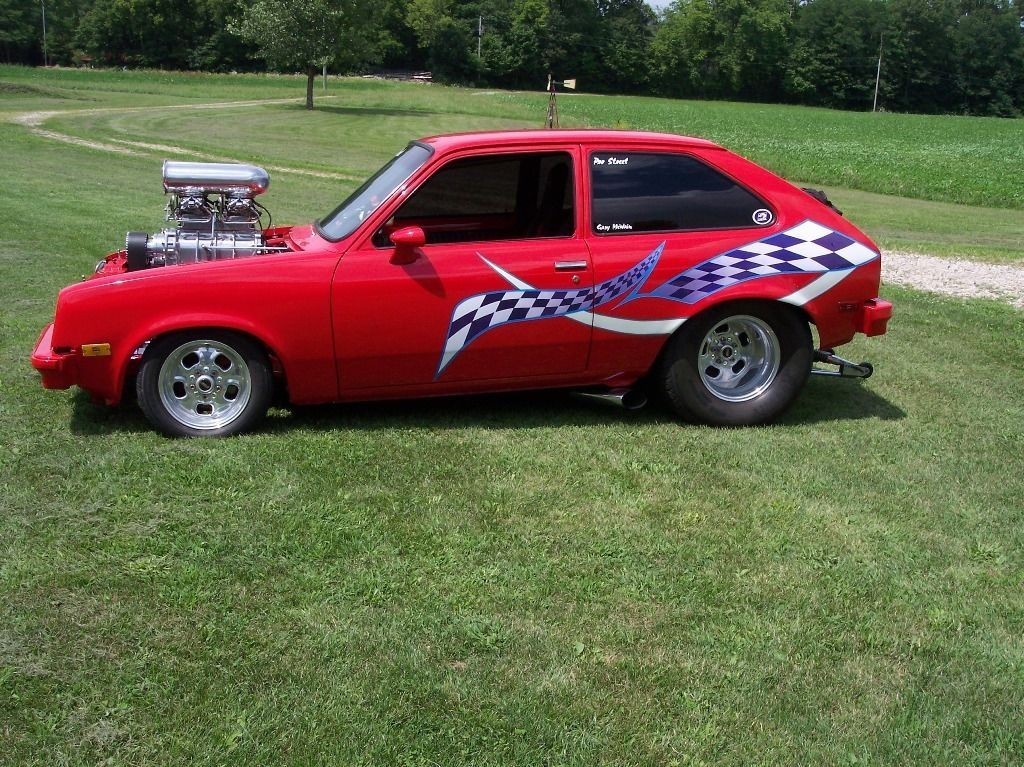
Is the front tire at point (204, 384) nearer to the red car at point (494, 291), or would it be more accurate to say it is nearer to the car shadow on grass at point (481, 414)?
the red car at point (494, 291)

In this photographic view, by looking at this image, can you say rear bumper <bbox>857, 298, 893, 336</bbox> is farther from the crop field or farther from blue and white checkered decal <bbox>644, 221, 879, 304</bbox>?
the crop field

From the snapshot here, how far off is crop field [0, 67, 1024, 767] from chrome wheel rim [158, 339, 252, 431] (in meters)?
0.19

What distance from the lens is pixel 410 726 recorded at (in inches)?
119

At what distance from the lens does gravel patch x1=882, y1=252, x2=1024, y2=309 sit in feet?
33.5

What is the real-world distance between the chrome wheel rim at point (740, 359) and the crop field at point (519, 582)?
1.00ft

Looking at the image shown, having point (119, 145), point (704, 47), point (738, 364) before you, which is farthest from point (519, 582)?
point (704, 47)

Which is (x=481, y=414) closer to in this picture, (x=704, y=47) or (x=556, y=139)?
(x=556, y=139)

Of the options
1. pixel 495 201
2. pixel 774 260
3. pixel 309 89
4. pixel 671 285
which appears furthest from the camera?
pixel 309 89

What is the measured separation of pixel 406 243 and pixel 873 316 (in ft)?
9.16

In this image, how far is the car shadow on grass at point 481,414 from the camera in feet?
18.3

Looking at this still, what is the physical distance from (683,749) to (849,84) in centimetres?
10949

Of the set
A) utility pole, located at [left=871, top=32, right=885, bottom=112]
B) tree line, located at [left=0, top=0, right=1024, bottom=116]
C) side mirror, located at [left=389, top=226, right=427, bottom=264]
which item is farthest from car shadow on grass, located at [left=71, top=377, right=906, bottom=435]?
utility pole, located at [left=871, top=32, right=885, bottom=112]

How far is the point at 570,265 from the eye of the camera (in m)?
5.50

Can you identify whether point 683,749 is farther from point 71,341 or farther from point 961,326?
point 961,326
